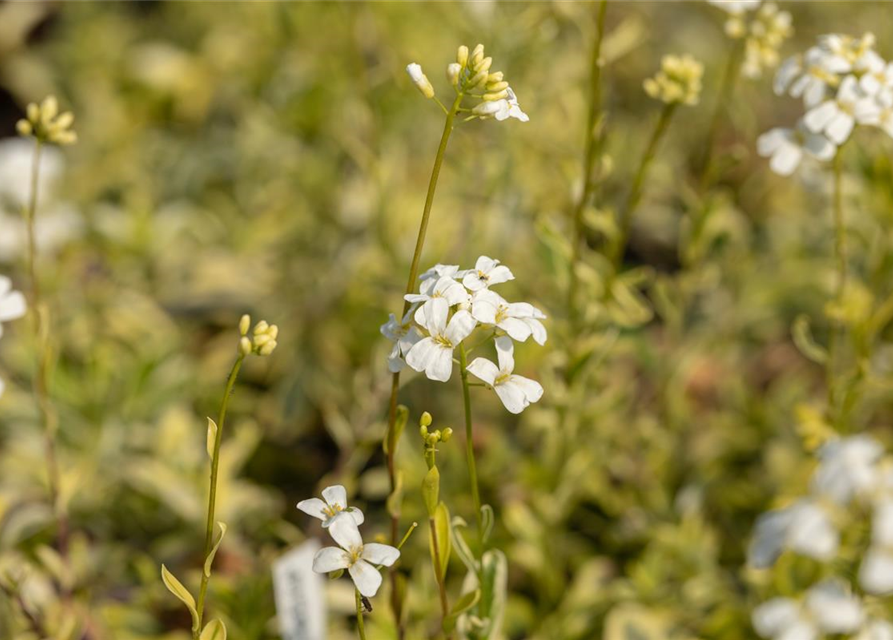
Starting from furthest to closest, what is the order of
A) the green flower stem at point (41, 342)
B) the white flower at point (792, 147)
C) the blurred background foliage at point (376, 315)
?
the blurred background foliage at point (376, 315), the white flower at point (792, 147), the green flower stem at point (41, 342)

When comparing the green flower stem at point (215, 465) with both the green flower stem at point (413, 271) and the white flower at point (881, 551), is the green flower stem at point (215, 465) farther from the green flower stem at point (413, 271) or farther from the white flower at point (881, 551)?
the white flower at point (881, 551)

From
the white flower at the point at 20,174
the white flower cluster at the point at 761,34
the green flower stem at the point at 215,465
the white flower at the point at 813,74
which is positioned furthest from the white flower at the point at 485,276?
the white flower at the point at 20,174

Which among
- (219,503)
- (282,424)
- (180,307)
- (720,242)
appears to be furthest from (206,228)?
(720,242)

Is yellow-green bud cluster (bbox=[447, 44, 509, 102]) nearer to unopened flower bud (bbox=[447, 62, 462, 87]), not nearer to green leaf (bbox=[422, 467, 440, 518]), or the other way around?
unopened flower bud (bbox=[447, 62, 462, 87])

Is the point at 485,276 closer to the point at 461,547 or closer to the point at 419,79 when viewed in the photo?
the point at 419,79

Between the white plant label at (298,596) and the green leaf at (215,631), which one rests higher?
the green leaf at (215,631)

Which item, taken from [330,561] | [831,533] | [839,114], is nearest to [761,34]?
[839,114]

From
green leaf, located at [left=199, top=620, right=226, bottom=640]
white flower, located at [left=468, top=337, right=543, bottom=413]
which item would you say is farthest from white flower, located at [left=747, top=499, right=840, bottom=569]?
green leaf, located at [left=199, top=620, right=226, bottom=640]

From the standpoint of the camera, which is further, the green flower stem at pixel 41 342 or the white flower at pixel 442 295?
the green flower stem at pixel 41 342
